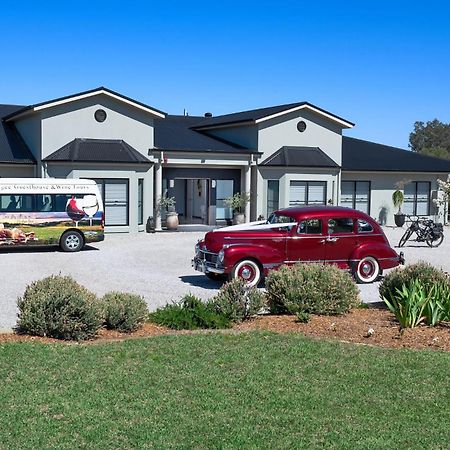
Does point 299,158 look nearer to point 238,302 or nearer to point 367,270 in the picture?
point 367,270

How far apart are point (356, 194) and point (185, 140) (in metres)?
9.43

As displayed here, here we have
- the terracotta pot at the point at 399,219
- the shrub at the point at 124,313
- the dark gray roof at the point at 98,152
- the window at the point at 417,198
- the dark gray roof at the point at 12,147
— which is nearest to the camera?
the shrub at the point at 124,313

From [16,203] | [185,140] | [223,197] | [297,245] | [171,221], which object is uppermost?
[185,140]

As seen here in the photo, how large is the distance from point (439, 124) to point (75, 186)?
293 feet

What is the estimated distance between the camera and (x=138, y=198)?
3028 cm

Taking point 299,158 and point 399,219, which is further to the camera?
point 399,219

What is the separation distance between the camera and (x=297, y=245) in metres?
16.8

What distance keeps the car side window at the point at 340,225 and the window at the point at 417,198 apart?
69.3ft


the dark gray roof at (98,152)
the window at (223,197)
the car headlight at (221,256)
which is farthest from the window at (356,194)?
the car headlight at (221,256)

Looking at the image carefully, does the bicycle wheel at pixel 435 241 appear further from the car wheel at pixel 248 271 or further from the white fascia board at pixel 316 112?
the car wheel at pixel 248 271

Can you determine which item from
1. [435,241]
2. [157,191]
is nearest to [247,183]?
[157,191]

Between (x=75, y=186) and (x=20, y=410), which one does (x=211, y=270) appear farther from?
(x=20, y=410)

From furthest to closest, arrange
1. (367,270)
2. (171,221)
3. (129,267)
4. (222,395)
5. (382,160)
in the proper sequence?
(382,160) < (171,221) < (129,267) < (367,270) < (222,395)

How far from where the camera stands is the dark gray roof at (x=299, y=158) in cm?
3253
